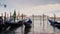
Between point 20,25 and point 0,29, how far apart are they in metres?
4.56

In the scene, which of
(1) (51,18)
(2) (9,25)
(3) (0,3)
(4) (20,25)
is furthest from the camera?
(1) (51,18)

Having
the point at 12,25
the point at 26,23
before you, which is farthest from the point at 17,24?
the point at 26,23

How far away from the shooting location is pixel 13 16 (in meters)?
16.0

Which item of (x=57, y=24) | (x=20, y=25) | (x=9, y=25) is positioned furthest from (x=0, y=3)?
(x=57, y=24)

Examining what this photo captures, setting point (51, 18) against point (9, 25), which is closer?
point (9, 25)

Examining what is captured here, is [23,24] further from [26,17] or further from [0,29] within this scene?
[0,29]

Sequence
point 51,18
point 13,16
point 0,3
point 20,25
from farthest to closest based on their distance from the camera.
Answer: point 51,18 → point 13,16 → point 20,25 → point 0,3

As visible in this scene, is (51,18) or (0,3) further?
(51,18)

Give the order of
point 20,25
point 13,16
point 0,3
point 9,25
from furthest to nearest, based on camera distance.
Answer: point 13,16, point 20,25, point 9,25, point 0,3

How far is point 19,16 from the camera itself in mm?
18094

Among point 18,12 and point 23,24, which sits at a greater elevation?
point 18,12

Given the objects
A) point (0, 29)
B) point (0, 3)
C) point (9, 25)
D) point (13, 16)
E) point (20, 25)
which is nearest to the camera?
point (0, 29)

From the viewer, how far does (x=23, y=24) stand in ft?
48.5

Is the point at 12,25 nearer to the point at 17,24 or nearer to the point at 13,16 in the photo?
the point at 17,24
